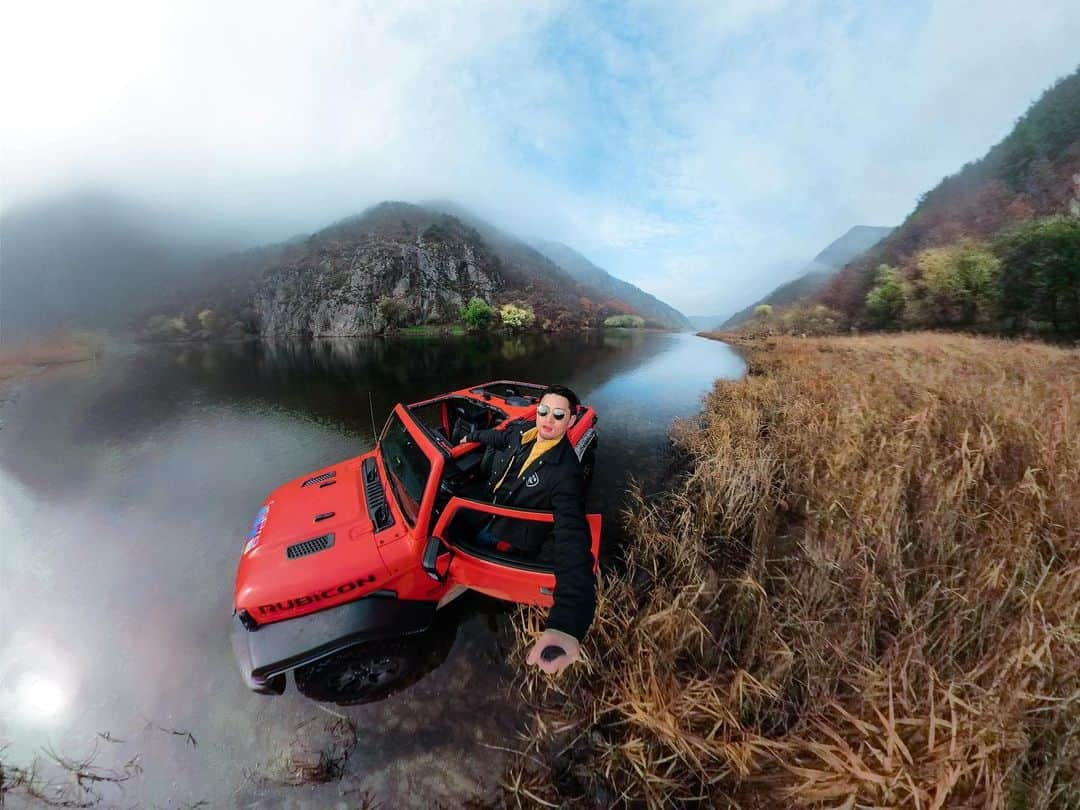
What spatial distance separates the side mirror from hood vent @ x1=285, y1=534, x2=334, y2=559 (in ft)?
2.96

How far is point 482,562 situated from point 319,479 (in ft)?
8.47

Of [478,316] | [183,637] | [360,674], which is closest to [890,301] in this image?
[360,674]

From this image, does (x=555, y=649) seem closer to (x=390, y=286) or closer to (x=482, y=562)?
(x=482, y=562)

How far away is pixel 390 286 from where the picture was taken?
77500 millimetres

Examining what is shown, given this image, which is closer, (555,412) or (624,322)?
(555,412)

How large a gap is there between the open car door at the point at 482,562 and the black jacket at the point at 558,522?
0.43 feet

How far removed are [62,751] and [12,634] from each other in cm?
Result: 232

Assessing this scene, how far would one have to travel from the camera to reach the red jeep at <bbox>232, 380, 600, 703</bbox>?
3.01 meters

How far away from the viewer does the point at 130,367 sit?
25.0m

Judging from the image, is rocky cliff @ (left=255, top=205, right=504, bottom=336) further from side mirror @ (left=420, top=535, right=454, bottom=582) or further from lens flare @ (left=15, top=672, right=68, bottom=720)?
side mirror @ (left=420, top=535, right=454, bottom=582)

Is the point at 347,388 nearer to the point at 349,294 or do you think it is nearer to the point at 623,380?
the point at 623,380

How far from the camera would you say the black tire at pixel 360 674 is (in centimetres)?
320

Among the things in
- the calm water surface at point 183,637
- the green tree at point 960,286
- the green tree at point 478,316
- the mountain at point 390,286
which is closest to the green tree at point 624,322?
the mountain at point 390,286

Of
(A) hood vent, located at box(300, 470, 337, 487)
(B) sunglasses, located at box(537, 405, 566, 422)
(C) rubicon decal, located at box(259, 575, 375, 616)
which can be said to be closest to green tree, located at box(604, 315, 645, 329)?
(A) hood vent, located at box(300, 470, 337, 487)
